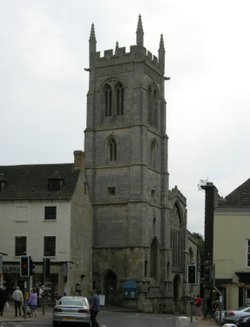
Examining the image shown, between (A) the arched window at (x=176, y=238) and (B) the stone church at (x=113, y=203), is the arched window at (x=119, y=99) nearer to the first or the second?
(B) the stone church at (x=113, y=203)

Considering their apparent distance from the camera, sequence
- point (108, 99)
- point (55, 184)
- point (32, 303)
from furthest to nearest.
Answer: point (108, 99) → point (55, 184) → point (32, 303)

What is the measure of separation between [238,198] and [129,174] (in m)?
36.4

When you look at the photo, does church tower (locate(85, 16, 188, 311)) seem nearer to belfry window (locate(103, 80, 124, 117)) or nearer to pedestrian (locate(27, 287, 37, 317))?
belfry window (locate(103, 80, 124, 117))

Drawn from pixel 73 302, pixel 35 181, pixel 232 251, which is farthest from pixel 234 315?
pixel 35 181

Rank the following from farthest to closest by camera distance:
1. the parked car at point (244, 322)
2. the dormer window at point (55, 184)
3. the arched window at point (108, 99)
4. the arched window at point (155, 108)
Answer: the arched window at point (155, 108), the arched window at point (108, 99), the dormer window at point (55, 184), the parked car at point (244, 322)

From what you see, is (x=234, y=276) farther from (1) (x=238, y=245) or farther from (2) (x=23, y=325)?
(2) (x=23, y=325)

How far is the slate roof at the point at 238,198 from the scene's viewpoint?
49.9 m

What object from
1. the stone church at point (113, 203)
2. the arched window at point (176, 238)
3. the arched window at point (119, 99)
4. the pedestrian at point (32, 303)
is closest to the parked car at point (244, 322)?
the pedestrian at point (32, 303)

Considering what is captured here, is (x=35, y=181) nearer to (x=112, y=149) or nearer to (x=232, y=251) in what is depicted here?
(x=112, y=149)

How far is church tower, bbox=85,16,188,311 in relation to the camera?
8394cm

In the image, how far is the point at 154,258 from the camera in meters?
88.6

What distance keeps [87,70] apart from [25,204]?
24.7 m

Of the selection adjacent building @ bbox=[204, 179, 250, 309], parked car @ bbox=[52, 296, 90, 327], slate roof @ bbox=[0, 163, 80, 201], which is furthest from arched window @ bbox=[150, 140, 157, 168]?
parked car @ bbox=[52, 296, 90, 327]

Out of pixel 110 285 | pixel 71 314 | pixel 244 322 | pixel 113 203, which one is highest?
pixel 113 203
